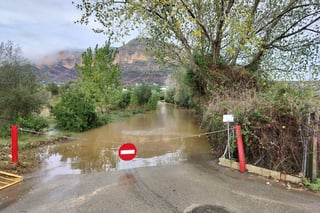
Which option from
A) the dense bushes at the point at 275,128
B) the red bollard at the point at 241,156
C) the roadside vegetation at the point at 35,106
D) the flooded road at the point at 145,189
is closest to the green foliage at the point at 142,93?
the roadside vegetation at the point at 35,106

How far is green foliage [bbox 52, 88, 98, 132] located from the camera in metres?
10.6

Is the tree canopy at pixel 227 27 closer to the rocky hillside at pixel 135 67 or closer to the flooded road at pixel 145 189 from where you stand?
the rocky hillside at pixel 135 67

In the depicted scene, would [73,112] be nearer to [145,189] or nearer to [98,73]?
[98,73]

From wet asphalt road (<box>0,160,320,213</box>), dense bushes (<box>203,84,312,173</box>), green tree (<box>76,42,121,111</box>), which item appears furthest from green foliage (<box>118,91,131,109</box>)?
dense bushes (<box>203,84,312,173</box>)

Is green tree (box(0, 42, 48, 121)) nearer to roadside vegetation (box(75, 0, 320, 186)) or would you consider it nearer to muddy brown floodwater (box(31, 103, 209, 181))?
muddy brown floodwater (box(31, 103, 209, 181))

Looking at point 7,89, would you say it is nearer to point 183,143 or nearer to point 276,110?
point 183,143

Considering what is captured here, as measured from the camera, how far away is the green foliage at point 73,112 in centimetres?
1056

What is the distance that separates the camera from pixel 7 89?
371 inches

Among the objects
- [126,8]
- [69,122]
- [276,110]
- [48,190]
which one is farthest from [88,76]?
[276,110]

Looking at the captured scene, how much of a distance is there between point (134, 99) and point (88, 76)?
6.43 m

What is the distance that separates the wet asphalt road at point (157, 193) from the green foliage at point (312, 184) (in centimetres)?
19

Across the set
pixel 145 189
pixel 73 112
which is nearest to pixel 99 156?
pixel 145 189

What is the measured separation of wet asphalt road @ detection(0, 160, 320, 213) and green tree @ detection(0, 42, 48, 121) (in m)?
6.17

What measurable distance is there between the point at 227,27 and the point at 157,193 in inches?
249
